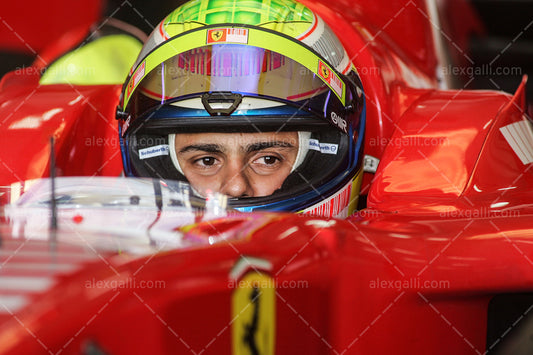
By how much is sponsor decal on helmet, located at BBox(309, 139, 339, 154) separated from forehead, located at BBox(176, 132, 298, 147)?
40 millimetres

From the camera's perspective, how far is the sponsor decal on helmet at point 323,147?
155cm

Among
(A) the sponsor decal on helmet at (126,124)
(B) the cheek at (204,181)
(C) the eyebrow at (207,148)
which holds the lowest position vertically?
(B) the cheek at (204,181)

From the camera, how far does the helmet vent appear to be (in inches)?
56.1

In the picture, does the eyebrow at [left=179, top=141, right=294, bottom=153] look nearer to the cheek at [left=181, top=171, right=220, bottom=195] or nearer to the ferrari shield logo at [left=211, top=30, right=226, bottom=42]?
the cheek at [left=181, top=171, right=220, bottom=195]

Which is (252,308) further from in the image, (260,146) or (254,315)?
(260,146)

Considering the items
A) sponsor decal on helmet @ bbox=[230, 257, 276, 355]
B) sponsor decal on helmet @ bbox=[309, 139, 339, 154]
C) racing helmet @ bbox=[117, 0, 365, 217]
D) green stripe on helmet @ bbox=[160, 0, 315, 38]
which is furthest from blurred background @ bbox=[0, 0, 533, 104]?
sponsor decal on helmet @ bbox=[230, 257, 276, 355]

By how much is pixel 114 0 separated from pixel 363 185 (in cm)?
225

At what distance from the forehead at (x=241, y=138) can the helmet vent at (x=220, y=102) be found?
0.09 meters

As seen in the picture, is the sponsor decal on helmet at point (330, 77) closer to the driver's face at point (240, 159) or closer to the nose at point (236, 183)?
the driver's face at point (240, 159)

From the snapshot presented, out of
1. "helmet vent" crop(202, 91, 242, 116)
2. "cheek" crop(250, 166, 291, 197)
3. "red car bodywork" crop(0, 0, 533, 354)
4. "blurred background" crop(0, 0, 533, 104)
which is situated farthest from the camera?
"blurred background" crop(0, 0, 533, 104)

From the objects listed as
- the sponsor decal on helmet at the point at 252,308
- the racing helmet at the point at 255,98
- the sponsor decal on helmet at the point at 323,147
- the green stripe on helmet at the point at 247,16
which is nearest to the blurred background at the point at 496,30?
the green stripe on helmet at the point at 247,16

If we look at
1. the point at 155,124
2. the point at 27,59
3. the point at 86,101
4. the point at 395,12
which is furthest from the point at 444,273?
the point at 27,59

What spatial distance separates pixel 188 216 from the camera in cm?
102

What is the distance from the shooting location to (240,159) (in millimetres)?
1522
